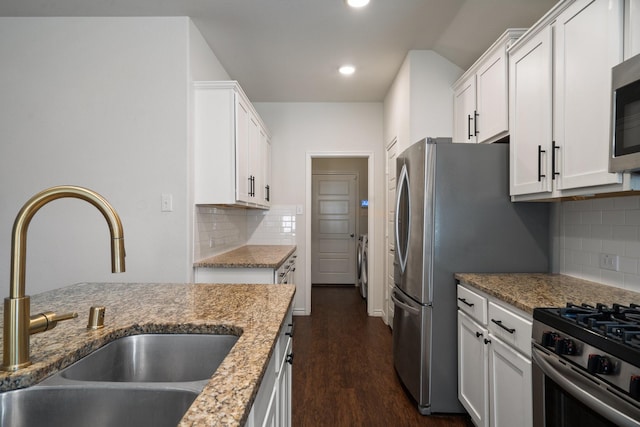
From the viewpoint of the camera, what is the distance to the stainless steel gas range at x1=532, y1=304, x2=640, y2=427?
3.20ft

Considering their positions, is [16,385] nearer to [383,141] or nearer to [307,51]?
[307,51]

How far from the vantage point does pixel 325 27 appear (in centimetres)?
271

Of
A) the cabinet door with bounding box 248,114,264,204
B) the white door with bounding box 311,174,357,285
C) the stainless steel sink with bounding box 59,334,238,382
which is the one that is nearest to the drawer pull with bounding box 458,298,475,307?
the stainless steel sink with bounding box 59,334,238,382

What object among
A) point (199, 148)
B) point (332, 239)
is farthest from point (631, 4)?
point (332, 239)

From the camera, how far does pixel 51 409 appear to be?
2.58ft

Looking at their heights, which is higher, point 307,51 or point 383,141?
point 307,51

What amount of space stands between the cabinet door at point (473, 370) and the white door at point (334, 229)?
14.5ft

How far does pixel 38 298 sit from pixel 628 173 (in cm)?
233

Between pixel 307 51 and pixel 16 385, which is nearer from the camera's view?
pixel 16 385

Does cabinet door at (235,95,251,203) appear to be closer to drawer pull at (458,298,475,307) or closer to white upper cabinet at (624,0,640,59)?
drawer pull at (458,298,475,307)

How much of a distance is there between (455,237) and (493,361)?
0.72 metres

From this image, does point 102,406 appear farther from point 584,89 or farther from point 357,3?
point 357,3

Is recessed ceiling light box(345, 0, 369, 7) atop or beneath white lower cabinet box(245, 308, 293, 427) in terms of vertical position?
atop

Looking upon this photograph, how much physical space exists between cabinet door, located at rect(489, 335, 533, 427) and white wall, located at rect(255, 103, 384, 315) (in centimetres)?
293
